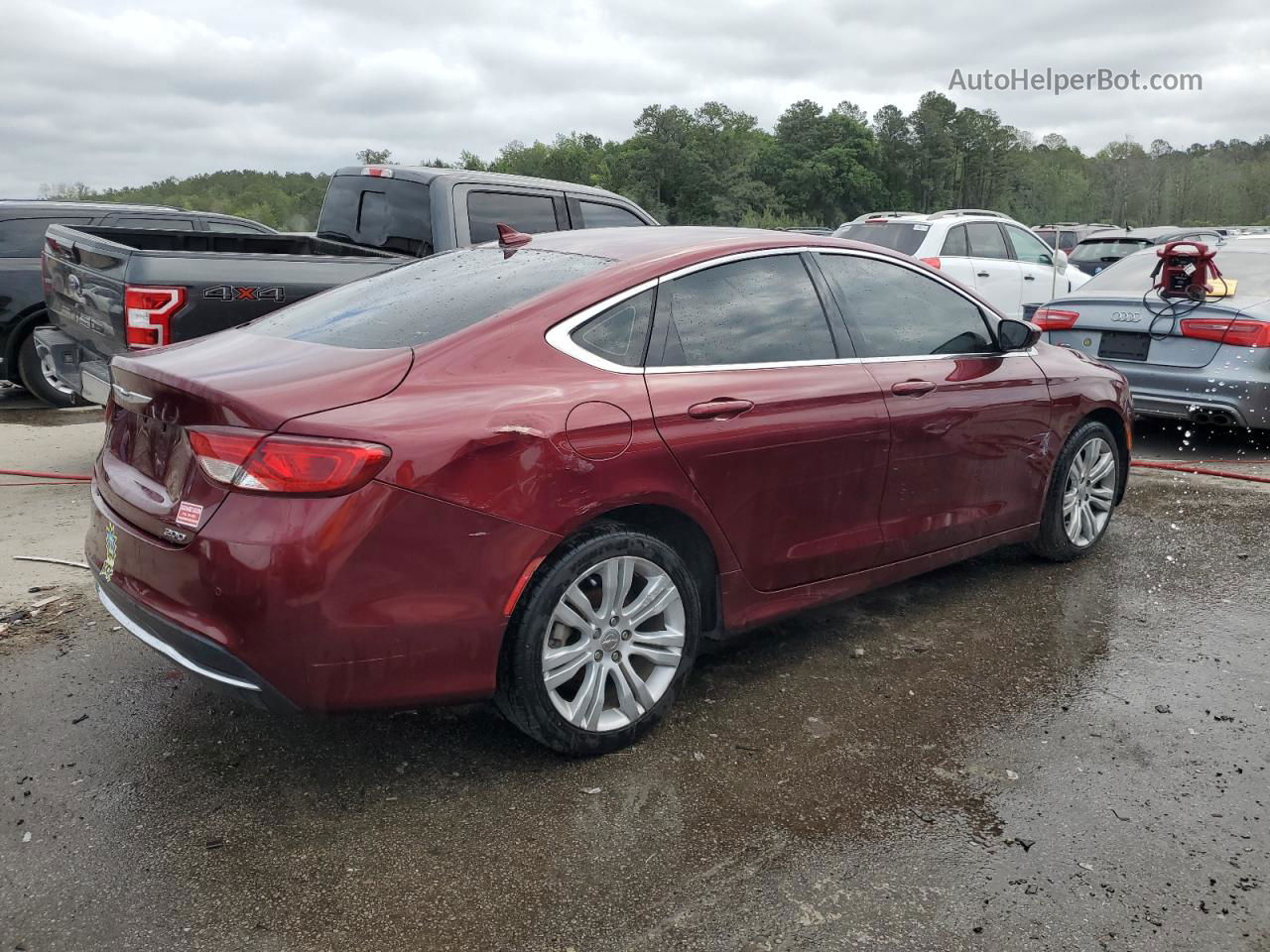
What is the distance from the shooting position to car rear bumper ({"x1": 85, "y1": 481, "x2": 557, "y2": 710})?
9.01 ft

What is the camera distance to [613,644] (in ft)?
10.9

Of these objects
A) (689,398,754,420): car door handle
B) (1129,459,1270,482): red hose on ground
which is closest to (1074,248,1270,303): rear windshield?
(1129,459,1270,482): red hose on ground

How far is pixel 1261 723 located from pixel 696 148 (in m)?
84.7

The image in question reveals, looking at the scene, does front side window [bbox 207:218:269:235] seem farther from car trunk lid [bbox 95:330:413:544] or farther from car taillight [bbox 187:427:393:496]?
car taillight [bbox 187:427:393:496]

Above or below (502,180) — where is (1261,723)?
below

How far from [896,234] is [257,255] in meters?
8.29

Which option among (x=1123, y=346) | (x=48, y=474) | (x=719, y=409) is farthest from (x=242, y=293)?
(x=1123, y=346)

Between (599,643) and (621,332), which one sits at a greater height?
(621,332)

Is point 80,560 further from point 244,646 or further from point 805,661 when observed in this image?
point 805,661

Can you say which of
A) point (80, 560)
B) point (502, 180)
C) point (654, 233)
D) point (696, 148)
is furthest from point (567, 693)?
point (696, 148)

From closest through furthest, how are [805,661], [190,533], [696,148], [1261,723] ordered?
[190,533] → [1261,723] → [805,661] → [696,148]

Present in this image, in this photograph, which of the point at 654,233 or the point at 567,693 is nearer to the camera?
the point at 567,693

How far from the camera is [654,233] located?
162 inches

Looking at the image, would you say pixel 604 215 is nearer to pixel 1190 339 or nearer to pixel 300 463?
pixel 1190 339
